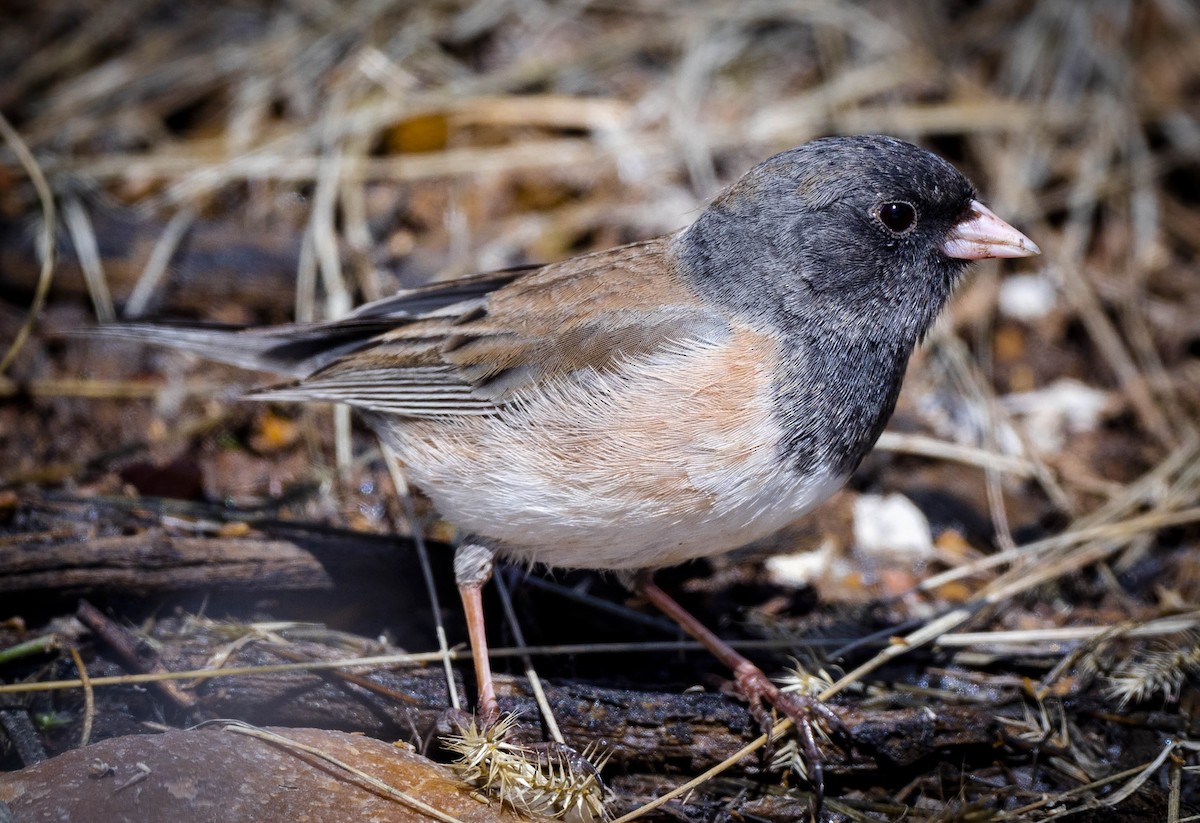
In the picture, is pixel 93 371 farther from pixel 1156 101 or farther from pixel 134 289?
pixel 1156 101

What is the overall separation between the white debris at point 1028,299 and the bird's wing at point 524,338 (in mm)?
2168

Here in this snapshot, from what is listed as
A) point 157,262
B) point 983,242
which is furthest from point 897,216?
point 157,262

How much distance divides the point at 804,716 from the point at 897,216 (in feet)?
4.06

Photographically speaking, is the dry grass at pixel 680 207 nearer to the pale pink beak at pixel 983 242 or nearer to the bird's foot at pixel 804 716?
the bird's foot at pixel 804 716

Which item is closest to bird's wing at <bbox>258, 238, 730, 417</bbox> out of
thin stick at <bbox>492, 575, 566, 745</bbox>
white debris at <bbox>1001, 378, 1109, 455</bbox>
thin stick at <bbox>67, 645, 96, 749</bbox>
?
thin stick at <bbox>492, 575, 566, 745</bbox>

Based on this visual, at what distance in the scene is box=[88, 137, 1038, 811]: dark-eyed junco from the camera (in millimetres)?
2381

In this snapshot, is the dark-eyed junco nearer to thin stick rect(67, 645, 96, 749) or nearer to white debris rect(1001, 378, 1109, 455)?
thin stick rect(67, 645, 96, 749)

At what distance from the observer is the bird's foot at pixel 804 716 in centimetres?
257

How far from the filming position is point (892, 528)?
3.55 m

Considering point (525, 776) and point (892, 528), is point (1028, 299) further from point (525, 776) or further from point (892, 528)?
point (525, 776)

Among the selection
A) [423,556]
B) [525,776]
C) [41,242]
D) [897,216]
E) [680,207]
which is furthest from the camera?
[680,207]

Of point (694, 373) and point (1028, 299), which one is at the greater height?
point (694, 373)

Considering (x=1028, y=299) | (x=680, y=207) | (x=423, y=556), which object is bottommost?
(x=423, y=556)

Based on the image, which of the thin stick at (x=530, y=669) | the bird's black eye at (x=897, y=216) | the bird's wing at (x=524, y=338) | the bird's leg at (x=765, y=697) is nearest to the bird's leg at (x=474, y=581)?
the thin stick at (x=530, y=669)
